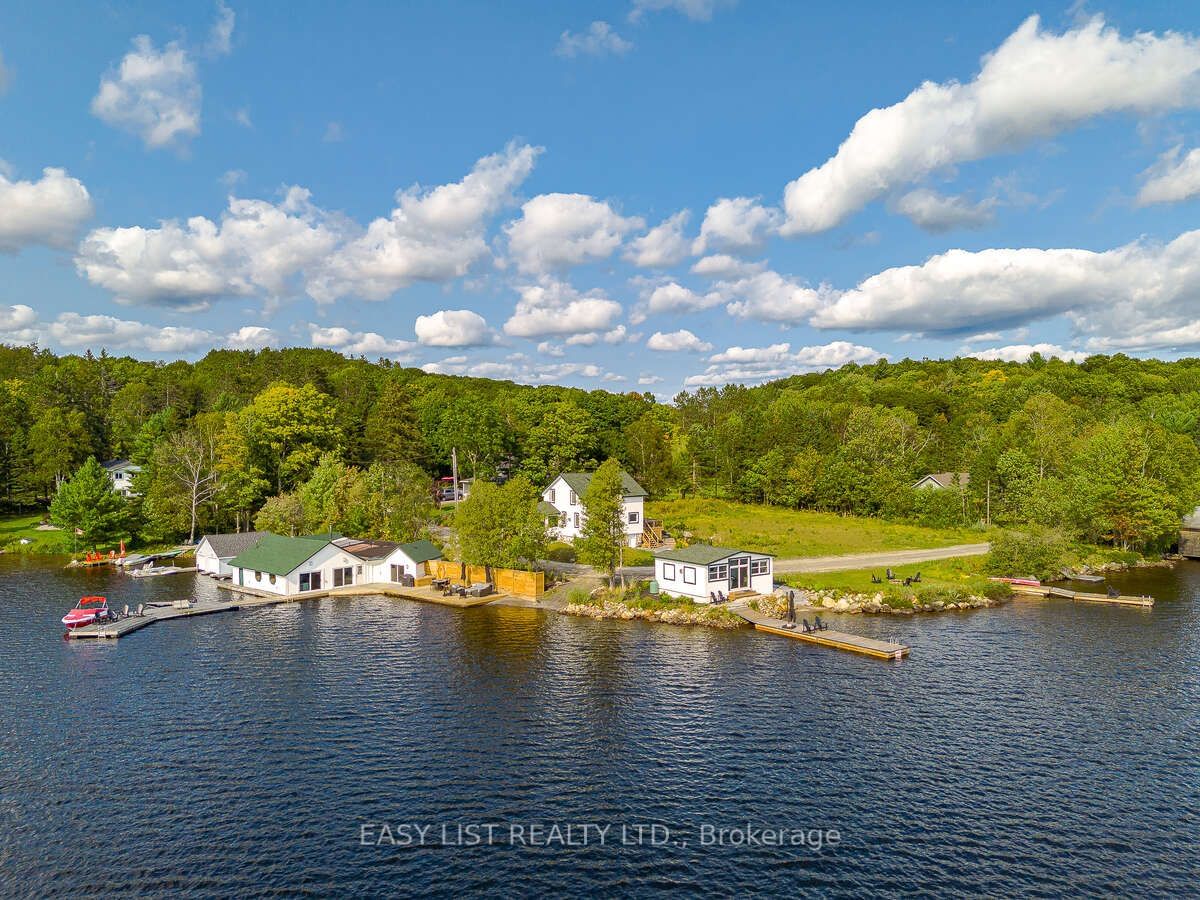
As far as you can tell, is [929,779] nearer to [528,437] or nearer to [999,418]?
[528,437]

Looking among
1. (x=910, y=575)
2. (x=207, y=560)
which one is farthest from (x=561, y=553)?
(x=207, y=560)

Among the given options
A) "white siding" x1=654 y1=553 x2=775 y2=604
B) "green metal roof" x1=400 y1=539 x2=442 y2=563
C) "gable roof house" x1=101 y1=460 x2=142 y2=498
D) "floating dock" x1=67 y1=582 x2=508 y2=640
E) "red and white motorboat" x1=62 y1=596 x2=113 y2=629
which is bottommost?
"floating dock" x1=67 y1=582 x2=508 y2=640

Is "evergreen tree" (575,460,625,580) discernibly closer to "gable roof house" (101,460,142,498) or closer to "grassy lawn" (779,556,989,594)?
"grassy lawn" (779,556,989,594)

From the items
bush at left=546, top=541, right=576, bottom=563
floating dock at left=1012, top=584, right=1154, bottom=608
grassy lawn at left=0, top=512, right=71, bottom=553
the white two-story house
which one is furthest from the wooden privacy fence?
grassy lawn at left=0, top=512, right=71, bottom=553

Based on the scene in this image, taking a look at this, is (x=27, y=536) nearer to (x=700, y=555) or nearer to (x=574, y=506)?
(x=574, y=506)

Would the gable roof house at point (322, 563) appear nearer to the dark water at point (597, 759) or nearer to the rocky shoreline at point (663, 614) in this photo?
the dark water at point (597, 759)

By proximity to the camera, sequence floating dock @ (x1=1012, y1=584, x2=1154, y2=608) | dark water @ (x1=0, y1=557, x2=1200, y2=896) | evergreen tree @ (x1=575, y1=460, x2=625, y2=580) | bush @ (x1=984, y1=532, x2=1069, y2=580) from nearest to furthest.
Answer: dark water @ (x1=0, y1=557, x2=1200, y2=896), floating dock @ (x1=1012, y1=584, x2=1154, y2=608), evergreen tree @ (x1=575, y1=460, x2=625, y2=580), bush @ (x1=984, y1=532, x2=1069, y2=580)

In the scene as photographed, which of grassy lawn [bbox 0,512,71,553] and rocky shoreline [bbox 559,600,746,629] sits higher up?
grassy lawn [bbox 0,512,71,553]

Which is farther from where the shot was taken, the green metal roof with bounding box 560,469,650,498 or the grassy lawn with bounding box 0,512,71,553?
the grassy lawn with bounding box 0,512,71,553

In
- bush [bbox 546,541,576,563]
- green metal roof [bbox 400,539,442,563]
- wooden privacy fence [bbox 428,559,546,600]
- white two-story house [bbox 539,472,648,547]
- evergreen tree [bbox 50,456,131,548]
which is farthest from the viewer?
white two-story house [bbox 539,472,648,547]
